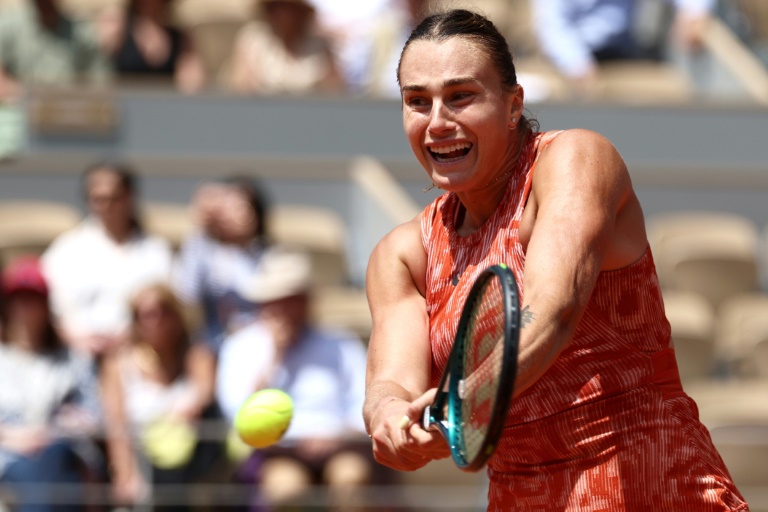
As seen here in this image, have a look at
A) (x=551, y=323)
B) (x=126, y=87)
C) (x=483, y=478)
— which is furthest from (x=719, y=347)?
(x=551, y=323)

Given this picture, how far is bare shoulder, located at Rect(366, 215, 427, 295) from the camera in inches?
116

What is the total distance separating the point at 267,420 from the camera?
3.09m

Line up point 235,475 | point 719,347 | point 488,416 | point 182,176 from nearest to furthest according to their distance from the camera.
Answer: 1. point 488,416
2. point 235,475
3. point 719,347
4. point 182,176

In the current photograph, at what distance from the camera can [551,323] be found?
7.86ft

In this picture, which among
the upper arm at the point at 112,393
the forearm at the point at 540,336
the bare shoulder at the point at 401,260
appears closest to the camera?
the forearm at the point at 540,336

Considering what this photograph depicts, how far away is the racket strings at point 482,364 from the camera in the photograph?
2289 mm

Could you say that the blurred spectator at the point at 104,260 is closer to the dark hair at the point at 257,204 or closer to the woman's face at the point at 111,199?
the woman's face at the point at 111,199

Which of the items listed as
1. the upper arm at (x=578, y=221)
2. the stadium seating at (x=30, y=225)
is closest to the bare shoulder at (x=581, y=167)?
the upper arm at (x=578, y=221)

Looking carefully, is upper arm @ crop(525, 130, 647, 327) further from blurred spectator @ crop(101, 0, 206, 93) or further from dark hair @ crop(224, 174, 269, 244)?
blurred spectator @ crop(101, 0, 206, 93)

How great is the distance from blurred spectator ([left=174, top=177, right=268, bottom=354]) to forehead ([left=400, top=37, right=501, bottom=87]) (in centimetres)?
390

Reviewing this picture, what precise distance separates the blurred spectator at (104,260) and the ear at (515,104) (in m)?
4.05

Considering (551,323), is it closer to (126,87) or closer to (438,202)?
(438,202)

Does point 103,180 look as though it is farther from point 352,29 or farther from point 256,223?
point 352,29

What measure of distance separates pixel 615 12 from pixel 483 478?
3991mm
